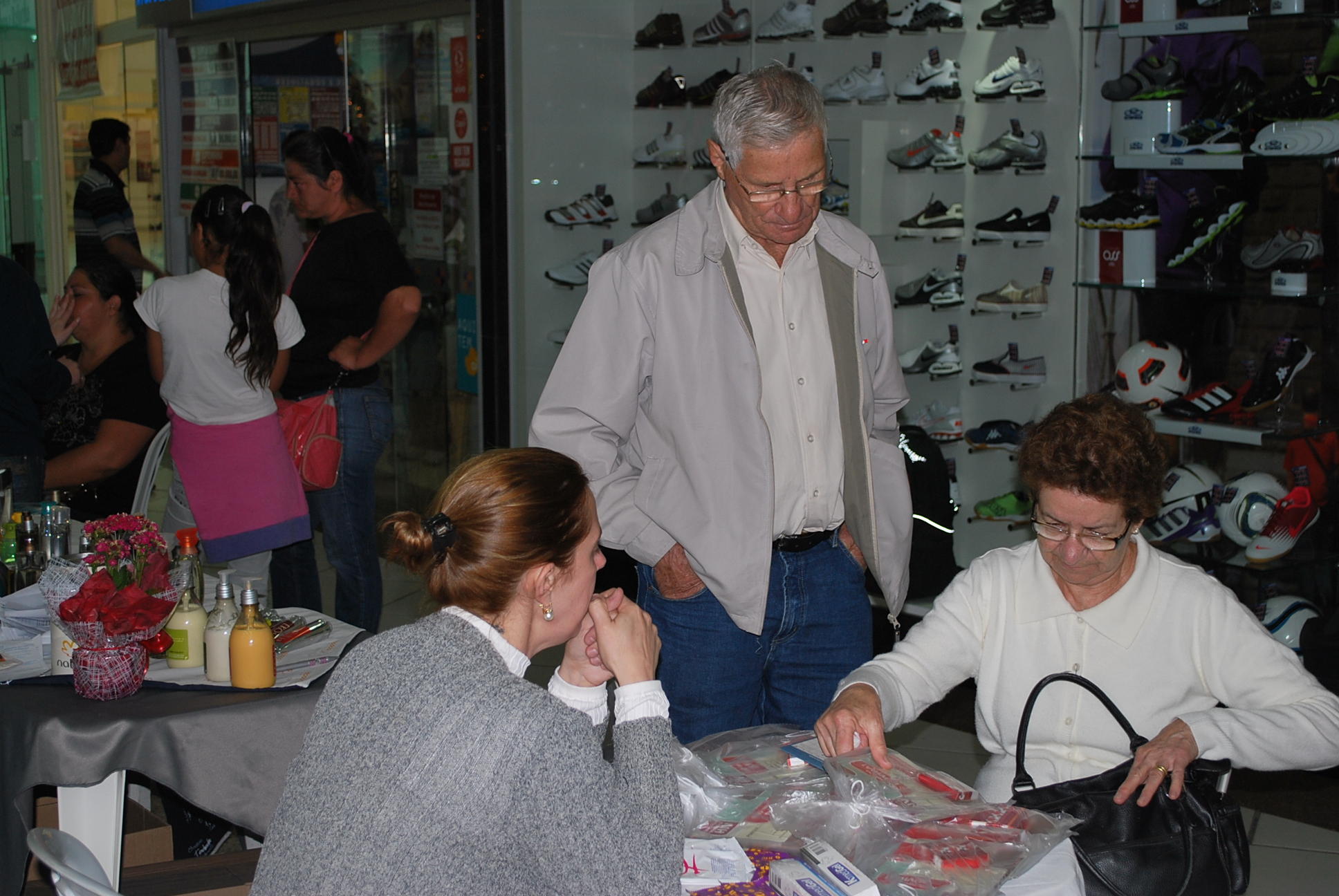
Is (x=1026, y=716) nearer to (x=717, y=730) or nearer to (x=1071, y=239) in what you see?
(x=717, y=730)

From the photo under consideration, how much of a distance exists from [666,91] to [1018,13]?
160cm

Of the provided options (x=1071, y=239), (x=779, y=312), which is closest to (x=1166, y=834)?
(x=779, y=312)

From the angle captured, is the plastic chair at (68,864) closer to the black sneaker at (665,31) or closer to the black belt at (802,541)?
the black belt at (802,541)

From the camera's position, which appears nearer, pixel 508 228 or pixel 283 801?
pixel 283 801

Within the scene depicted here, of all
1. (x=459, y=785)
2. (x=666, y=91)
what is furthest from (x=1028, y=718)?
Result: (x=666, y=91)

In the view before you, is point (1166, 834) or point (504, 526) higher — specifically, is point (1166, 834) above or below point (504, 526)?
below

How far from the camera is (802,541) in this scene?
257cm

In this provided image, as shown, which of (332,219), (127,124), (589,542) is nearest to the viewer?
(589,542)

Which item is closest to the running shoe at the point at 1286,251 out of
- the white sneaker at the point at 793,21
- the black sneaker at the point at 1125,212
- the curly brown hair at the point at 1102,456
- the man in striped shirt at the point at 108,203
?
the black sneaker at the point at 1125,212

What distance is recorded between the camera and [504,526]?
175 centimetres

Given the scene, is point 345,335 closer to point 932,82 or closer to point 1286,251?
point 932,82

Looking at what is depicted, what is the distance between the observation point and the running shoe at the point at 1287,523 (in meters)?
4.25

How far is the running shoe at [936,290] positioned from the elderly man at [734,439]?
2.64 metres

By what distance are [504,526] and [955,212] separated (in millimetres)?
3818
